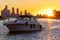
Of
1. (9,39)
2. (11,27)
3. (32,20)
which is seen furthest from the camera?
(32,20)

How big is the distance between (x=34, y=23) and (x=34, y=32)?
8.52 feet

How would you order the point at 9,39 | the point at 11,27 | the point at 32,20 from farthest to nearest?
the point at 32,20, the point at 11,27, the point at 9,39

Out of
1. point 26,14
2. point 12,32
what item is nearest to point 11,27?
point 12,32

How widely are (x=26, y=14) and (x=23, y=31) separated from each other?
3787 millimetres

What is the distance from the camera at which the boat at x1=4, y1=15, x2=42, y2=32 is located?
49.9 metres

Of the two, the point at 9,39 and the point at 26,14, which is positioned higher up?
the point at 26,14

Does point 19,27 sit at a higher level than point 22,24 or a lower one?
lower

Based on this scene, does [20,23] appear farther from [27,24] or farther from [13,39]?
[13,39]

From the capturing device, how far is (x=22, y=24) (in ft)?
165

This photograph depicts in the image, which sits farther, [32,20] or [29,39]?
[32,20]

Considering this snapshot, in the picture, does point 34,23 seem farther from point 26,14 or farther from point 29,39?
point 29,39

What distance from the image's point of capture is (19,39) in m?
43.6

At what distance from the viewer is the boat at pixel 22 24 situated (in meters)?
49.9

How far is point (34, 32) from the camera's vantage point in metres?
55.6
